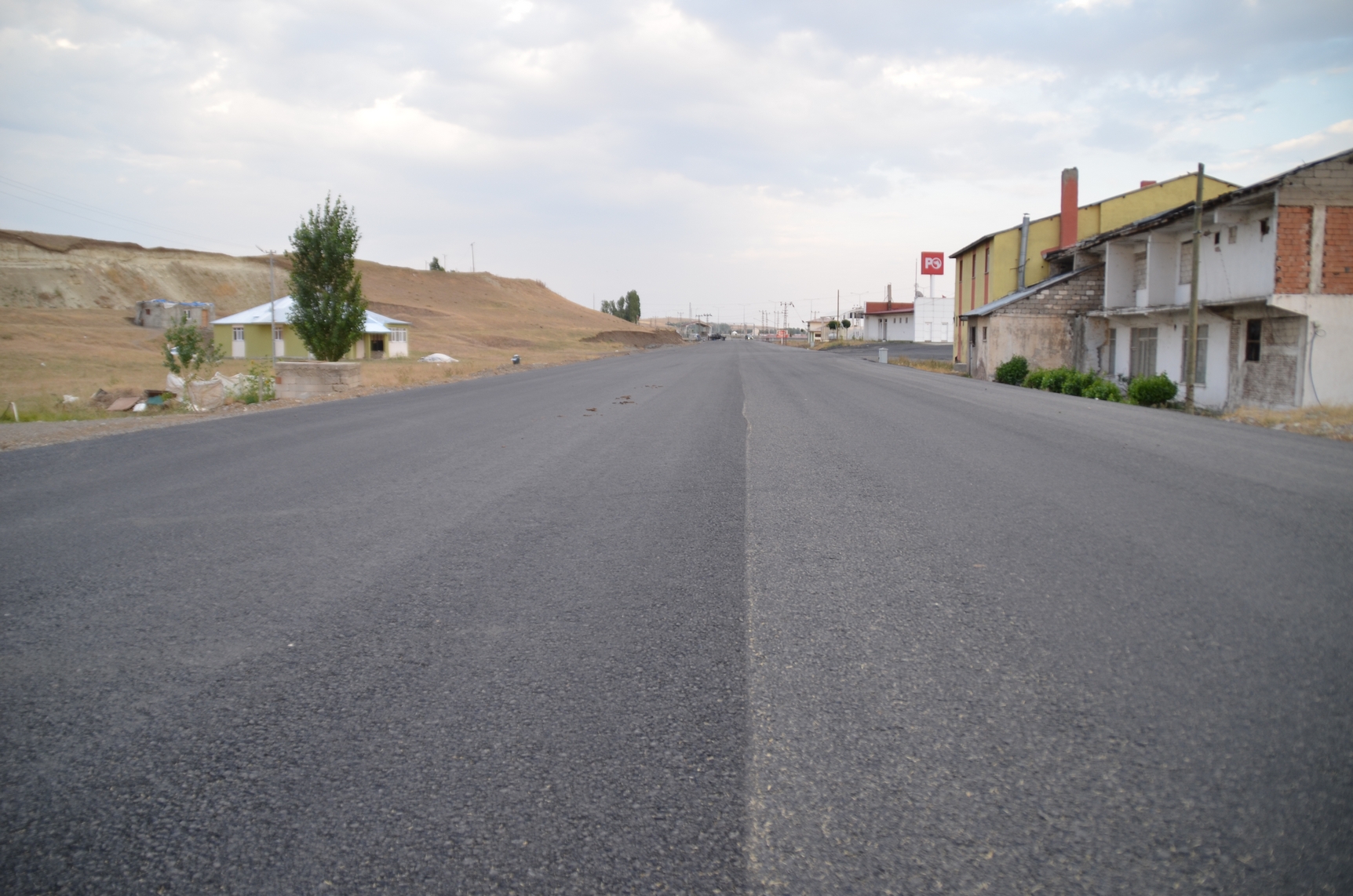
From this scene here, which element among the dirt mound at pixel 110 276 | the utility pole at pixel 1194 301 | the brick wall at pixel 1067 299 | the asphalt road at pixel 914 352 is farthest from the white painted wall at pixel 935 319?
the dirt mound at pixel 110 276

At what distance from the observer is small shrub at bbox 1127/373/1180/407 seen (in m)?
22.8

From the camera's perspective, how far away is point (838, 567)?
5.06 m

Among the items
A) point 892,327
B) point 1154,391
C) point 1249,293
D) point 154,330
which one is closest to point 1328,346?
point 1249,293

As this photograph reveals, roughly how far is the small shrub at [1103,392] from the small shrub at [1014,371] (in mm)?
5680

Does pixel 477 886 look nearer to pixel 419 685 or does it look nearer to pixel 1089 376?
pixel 419 685

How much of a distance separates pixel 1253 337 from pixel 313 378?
1052 inches

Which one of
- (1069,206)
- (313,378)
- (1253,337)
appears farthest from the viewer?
(1069,206)

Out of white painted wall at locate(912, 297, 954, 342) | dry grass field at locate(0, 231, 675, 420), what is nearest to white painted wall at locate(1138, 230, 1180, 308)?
dry grass field at locate(0, 231, 675, 420)

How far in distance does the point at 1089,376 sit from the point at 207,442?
2556cm

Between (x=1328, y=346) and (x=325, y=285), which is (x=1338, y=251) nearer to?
(x=1328, y=346)

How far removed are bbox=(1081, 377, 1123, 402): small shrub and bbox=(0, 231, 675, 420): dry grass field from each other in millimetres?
22419

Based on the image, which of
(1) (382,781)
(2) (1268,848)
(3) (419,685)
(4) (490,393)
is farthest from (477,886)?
(4) (490,393)

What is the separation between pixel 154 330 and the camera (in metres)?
66.0

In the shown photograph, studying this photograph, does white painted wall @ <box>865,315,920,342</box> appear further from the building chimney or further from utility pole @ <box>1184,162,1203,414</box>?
utility pole @ <box>1184,162,1203,414</box>
